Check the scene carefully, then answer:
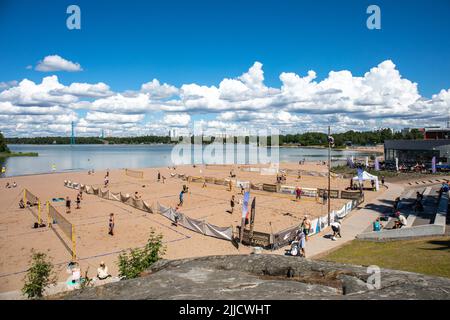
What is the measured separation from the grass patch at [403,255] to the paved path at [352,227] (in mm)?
787

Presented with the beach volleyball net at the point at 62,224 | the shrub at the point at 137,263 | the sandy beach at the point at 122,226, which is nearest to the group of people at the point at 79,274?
the sandy beach at the point at 122,226

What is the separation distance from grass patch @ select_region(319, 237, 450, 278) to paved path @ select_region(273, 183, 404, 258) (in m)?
0.79

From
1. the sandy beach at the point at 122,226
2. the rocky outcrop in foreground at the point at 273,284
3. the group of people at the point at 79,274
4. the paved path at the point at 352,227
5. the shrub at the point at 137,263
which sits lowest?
the sandy beach at the point at 122,226

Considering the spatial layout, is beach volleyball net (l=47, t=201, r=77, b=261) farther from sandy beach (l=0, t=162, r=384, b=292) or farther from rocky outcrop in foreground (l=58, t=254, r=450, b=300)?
rocky outcrop in foreground (l=58, t=254, r=450, b=300)

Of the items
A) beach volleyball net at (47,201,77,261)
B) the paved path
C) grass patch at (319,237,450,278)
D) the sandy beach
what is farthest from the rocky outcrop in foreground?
beach volleyball net at (47,201,77,261)

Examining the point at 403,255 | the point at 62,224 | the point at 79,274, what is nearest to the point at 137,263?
the point at 79,274

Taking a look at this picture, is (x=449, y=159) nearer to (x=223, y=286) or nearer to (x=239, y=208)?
(x=239, y=208)

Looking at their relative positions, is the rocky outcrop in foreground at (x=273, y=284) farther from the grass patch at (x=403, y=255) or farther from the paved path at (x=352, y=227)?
the paved path at (x=352, y=227)

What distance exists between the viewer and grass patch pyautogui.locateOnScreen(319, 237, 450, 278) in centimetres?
1178

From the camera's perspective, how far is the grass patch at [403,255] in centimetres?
1178

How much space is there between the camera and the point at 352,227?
2166cm

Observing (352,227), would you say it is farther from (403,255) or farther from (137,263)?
(137,263)
